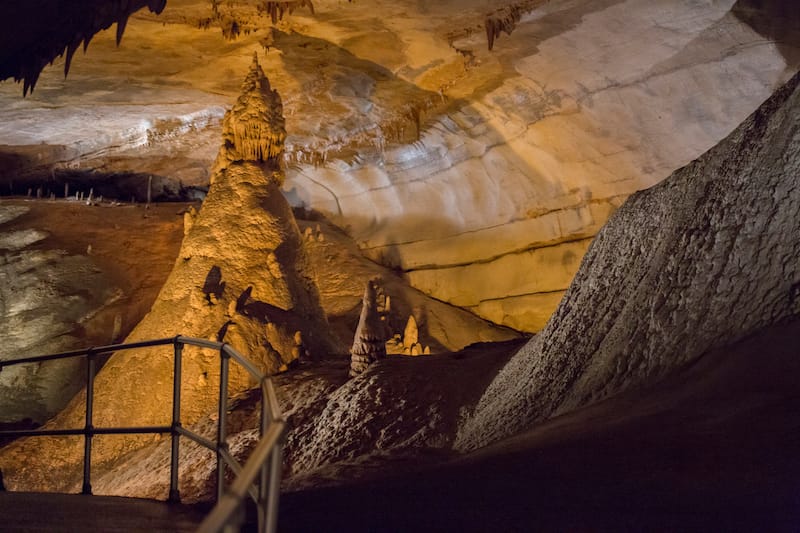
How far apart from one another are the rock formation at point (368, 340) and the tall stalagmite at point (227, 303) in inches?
60.4

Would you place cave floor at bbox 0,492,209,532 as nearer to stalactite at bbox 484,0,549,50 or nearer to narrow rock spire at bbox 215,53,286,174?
narrow rock spire at bbox 215,53,286,174

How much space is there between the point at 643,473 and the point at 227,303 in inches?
326

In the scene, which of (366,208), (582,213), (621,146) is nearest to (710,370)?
(621,146)

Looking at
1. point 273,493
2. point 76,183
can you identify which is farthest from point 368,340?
point 76,183

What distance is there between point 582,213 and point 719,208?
430 inches

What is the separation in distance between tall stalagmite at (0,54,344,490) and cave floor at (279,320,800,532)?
19.6ft

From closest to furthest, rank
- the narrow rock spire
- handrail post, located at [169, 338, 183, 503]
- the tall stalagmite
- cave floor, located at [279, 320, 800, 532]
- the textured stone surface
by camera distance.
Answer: cave floor, located at [279, 320, 800, 532]
handrail post, located at [169, 338, 183, 503]
the tall stalagmite
the textured stone surface
the narrow rock spire

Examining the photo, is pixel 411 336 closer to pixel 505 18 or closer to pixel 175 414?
pixel 505 18

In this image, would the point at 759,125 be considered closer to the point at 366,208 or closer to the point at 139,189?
the point at 366,208

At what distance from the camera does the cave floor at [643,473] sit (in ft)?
9.82

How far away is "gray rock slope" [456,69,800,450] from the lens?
4887 millimetres

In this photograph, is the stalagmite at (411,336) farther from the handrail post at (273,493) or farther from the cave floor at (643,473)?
the handrail post at (273,493)

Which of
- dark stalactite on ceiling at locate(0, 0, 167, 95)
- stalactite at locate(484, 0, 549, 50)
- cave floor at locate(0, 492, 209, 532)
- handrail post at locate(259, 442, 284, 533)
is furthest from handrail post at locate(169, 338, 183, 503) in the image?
stalactite at locate(484, 0, 549, 50)

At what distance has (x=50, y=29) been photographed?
25.0ft
